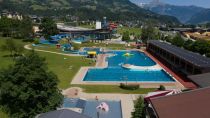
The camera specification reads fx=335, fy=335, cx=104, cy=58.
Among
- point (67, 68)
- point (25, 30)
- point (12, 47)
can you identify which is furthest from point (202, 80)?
point (25, 30)

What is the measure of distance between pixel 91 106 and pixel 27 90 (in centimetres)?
1059

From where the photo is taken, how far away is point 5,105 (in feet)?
84.4

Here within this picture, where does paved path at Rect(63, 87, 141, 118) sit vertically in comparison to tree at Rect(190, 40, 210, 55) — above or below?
below

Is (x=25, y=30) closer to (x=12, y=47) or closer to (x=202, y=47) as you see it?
(x=12, y=47)

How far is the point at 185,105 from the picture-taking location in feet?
60.0

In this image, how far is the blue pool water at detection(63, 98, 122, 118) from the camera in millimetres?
31188

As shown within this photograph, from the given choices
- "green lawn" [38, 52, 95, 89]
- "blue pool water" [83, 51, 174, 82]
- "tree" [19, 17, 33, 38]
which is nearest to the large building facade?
"blue pool water" [83, 51, 174, 82]

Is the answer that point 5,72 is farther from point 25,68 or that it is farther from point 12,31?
point 12,31

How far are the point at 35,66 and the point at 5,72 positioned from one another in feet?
7.95

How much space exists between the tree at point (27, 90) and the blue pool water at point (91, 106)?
607 centimetres

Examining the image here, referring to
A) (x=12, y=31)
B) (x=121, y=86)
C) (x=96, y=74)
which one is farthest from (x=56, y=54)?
(x=121, y=86)

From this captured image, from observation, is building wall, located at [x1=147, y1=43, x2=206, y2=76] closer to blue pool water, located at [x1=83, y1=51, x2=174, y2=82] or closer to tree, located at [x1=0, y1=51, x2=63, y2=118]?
blue pool water, located at [x1=83, y1=51, x2=174, y2=82]

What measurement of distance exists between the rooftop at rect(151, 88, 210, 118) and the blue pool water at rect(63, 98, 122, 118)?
11.5 metres

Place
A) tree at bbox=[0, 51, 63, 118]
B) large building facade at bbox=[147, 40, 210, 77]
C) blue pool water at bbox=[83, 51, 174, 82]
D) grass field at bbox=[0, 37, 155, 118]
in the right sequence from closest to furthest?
tree at bbox=[0, 51, 63, 118] < grass field at bbox=[0, 37, 155, 118] < large building facade at bbox=[147, 40, 210, 77] < blue pool water at bbox=[83, 51, 174, 82]
